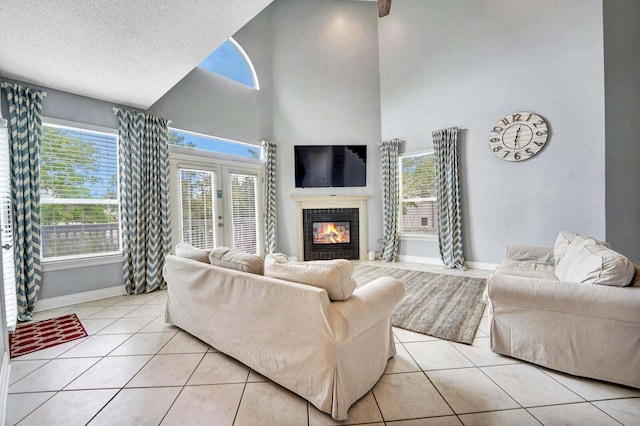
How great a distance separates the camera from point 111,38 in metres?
2.24

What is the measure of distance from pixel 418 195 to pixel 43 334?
5.42 m

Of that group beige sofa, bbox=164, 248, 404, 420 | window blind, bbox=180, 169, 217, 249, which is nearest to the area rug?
beige sofa, bbox=164, 248, 404, 420

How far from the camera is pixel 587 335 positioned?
1.64 metres

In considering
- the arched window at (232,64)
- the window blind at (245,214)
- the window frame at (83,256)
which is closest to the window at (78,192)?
the window frame at (83,256)

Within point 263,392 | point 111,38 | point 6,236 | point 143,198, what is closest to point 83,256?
point 143,198

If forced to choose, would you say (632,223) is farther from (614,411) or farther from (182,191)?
(182,191)

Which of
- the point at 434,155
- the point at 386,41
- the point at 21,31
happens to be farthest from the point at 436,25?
the point at 21,31

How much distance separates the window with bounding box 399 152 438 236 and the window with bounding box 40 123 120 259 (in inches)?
188

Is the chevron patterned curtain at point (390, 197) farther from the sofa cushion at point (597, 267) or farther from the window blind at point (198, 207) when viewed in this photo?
the window blind at point (198, 207)

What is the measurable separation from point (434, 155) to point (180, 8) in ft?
13.7

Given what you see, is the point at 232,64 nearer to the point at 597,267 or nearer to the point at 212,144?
the point at 212,144

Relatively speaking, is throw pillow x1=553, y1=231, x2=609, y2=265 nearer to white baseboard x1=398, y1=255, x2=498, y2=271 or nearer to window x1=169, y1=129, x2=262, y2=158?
white baseboard x1=398, y1=255, x2=498, y2=271

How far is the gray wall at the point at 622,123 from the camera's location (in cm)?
346

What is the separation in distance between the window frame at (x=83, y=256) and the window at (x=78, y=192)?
0.7 inches
